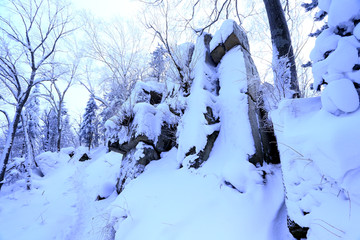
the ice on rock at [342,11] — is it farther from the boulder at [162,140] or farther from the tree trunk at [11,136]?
the tree trunk at [11,136]

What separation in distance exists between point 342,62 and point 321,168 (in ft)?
2.76

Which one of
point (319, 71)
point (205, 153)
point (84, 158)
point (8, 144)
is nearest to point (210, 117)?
point (205, 153)

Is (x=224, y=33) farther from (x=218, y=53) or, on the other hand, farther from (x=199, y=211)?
(x=199, y=211)

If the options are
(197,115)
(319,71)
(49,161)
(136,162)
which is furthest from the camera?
(49,161)

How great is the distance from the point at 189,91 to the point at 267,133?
217 centimetres

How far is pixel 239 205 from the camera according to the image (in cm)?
205

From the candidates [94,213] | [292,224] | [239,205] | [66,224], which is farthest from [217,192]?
[66,224]

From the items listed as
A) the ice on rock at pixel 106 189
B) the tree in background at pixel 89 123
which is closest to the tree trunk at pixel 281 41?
the ice on rock at pixel 106 189

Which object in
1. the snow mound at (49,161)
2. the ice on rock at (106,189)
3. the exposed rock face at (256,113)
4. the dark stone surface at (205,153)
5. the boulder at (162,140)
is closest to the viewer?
the exposed rock face at (256,113)

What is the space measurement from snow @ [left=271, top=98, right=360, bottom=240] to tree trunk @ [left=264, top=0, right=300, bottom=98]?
109 centimetres

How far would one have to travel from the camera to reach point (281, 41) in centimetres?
276

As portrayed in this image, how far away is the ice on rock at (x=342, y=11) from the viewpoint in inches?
47.3

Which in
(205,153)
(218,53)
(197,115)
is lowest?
(205,153)

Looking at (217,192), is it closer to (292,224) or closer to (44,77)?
(292,224)
